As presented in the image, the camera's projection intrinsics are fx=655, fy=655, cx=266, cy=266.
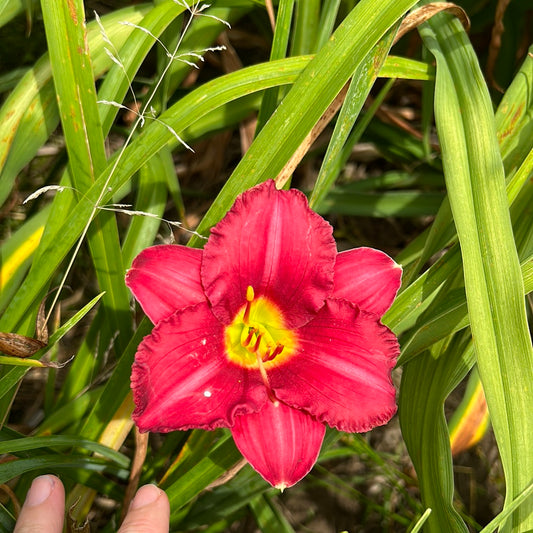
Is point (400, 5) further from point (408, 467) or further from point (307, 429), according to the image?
point (408, 467)

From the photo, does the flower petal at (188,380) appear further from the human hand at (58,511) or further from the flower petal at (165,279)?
the human hand at (58,511)

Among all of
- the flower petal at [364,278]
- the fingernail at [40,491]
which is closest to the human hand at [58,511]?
the fingernail at [40,491]

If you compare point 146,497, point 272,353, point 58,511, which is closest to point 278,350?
point 272,353

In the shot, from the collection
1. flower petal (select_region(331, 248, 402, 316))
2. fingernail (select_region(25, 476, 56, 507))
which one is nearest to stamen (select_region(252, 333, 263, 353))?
flower petal (select_region(331, 248, 402, 316))

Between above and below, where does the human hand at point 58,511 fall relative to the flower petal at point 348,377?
below

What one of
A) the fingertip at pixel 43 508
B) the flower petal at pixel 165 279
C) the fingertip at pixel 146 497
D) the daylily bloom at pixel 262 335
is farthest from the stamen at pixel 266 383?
the fingertip at pixel 43 508

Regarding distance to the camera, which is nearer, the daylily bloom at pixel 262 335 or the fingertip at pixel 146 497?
the daylily bloom at pixel 262 335


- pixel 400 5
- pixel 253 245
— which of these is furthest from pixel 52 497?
pixel 400 5

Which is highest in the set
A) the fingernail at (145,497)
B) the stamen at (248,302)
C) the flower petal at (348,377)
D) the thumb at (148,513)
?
the stamen at (248,302)

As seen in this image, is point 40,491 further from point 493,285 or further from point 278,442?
point 493,285
